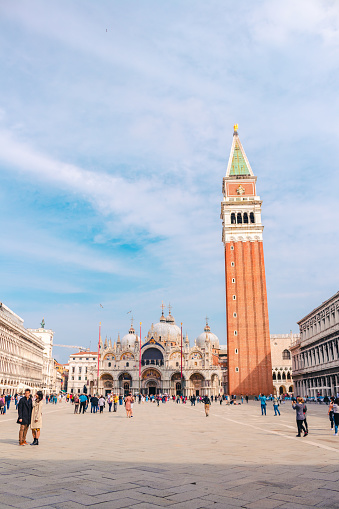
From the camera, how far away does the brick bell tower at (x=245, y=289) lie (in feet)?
217

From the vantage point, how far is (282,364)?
92625mm

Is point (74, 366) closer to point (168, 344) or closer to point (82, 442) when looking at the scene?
point (168, 344)

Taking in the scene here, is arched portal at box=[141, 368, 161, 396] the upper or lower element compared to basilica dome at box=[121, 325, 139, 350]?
lower

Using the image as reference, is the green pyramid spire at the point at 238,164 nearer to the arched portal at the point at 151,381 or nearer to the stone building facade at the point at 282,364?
the stone building facade at the point at 282,364

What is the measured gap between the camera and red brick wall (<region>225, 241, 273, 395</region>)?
65688 mm

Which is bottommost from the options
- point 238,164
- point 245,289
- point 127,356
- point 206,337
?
point 127,356

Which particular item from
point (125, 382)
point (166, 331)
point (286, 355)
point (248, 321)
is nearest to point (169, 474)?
point (248, 321)

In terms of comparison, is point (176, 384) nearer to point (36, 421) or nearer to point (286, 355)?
point (286, 355)

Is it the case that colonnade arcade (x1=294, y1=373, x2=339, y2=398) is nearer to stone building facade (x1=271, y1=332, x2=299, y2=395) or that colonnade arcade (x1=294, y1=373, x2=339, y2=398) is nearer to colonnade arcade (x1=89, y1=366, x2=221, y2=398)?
stone building facade (x1=271, y1=332, x2=299, y2=395)

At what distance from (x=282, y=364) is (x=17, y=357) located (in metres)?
55.1

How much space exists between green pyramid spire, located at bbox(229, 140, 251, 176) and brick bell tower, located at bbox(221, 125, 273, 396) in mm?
181

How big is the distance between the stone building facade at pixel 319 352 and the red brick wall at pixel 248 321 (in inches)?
205

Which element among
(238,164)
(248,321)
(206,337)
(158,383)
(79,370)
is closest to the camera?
(248,321)

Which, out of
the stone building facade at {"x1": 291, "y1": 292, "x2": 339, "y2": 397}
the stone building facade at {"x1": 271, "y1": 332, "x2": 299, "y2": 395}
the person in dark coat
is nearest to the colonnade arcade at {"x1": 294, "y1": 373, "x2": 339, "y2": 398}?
the stone building facade at {"x1": 291, "y1": 292, "x2": 339, "y2": 397}
